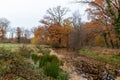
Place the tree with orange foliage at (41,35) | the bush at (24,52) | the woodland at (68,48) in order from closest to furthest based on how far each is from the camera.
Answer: the woodland at (68,48) < the bush at (24,52) < the tree with orange foliage at (41,35)

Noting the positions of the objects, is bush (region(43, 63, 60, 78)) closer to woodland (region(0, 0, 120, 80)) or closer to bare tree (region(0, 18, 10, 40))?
woodland (region(0, 0, 120, 80))

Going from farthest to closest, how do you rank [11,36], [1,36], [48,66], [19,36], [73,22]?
[11,36] → [19,36] → [1,36] → [73,22] → [48,66]

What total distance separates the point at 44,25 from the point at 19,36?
23.1 metres

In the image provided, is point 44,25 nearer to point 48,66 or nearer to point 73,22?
point 73,22

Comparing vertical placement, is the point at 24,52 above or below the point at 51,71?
above

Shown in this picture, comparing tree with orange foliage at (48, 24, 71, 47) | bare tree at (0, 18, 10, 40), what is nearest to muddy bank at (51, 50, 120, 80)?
tree with orange foliage at (48, 24, 71, 47)

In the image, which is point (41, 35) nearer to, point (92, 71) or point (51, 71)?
point (92, 71)

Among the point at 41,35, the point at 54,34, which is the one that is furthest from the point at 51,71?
the point at 41,35

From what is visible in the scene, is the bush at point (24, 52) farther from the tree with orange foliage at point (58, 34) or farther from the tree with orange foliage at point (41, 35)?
the tree with orange foliage at point (41, 35)

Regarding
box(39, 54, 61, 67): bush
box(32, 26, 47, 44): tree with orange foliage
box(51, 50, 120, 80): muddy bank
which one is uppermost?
box(32, 26, 47, 44): tree with orange foliage

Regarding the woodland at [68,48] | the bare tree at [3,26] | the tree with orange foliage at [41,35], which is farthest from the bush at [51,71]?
the bare tree at [3,26]

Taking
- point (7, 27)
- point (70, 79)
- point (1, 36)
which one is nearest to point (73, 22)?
point (1, 36)

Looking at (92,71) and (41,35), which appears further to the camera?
(41,35)

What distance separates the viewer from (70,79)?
51.9ft
